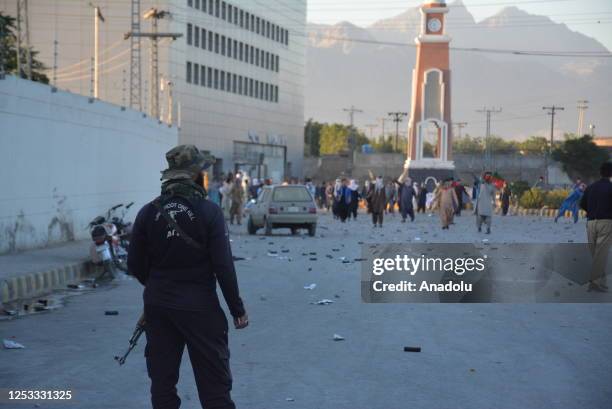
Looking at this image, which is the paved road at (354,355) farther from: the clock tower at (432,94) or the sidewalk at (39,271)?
the clock tower at (432,94)

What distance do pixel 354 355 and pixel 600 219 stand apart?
21.2 ft

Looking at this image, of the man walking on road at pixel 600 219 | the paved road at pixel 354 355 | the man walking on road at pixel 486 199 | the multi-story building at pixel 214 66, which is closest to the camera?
the paved road at pixel 354 355

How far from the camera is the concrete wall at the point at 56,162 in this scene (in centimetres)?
1853

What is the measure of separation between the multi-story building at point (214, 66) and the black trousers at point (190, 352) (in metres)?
51.2

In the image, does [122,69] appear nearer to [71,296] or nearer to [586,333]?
[71,296]

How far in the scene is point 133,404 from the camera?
6840 millimetres

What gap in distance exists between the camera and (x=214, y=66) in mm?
78312

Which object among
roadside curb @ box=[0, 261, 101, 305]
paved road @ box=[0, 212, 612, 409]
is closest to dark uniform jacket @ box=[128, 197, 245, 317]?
paved road @ box=[0, 212, 612, 409]

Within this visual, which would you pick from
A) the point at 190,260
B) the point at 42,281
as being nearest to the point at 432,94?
the point at 42,281

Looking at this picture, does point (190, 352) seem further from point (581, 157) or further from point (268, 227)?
point (581, 157)

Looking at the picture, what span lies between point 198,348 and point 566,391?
10.8 ft

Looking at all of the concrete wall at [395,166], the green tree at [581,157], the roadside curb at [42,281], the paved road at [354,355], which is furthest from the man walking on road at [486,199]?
the concrete wall at [395,166]

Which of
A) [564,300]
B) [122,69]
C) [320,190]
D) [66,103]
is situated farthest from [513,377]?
[122,69]

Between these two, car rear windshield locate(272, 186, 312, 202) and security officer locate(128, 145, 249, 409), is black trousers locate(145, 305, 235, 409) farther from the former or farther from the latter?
car rear windshield locate(272, 186, 312, 202)
